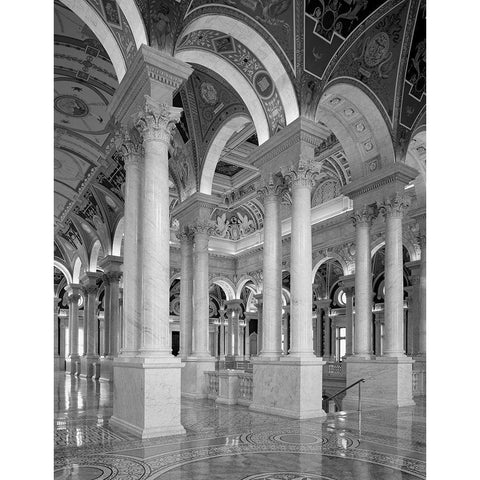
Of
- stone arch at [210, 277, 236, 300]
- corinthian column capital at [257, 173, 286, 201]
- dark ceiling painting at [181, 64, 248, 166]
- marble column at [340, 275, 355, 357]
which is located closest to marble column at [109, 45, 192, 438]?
corinthian column capital at [257, 173, 286, 201]

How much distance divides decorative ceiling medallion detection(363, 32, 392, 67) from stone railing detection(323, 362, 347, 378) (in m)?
11.2

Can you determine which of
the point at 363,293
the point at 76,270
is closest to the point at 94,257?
the point at 76,270

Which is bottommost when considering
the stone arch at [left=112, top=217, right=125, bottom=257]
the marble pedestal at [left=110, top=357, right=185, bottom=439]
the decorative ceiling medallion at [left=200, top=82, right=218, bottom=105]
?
the marble pedestal at [left=110, top=357, right=185, bottom=439]

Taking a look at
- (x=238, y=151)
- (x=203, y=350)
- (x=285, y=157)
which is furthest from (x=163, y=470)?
(x=238, y=151)

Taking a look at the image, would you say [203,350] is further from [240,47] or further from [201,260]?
[240,47]

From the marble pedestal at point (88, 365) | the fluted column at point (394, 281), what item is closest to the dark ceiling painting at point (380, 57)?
the fluted column at point (394, 281)

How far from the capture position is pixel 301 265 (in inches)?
406

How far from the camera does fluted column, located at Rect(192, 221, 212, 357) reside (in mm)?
13883

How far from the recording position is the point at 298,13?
1035 cm

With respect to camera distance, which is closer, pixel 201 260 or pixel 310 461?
pixel 310 461

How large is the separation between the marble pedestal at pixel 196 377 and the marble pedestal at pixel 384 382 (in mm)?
3731

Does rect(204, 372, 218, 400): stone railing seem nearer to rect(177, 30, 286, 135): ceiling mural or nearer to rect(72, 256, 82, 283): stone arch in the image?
rect(177, 30, 286, 135): ceiling mural

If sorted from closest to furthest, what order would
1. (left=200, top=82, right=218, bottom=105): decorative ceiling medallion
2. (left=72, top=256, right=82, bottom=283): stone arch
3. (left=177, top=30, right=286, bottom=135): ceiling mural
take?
(left=177, top=30, right=286, bottom=135): ceiling mural < (left=200, top=82, right=218, bottom=105): decorative ceiling medallion < (left=72, top=256, right=82, bottom=283): stone arch

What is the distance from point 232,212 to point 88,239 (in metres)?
7.35
